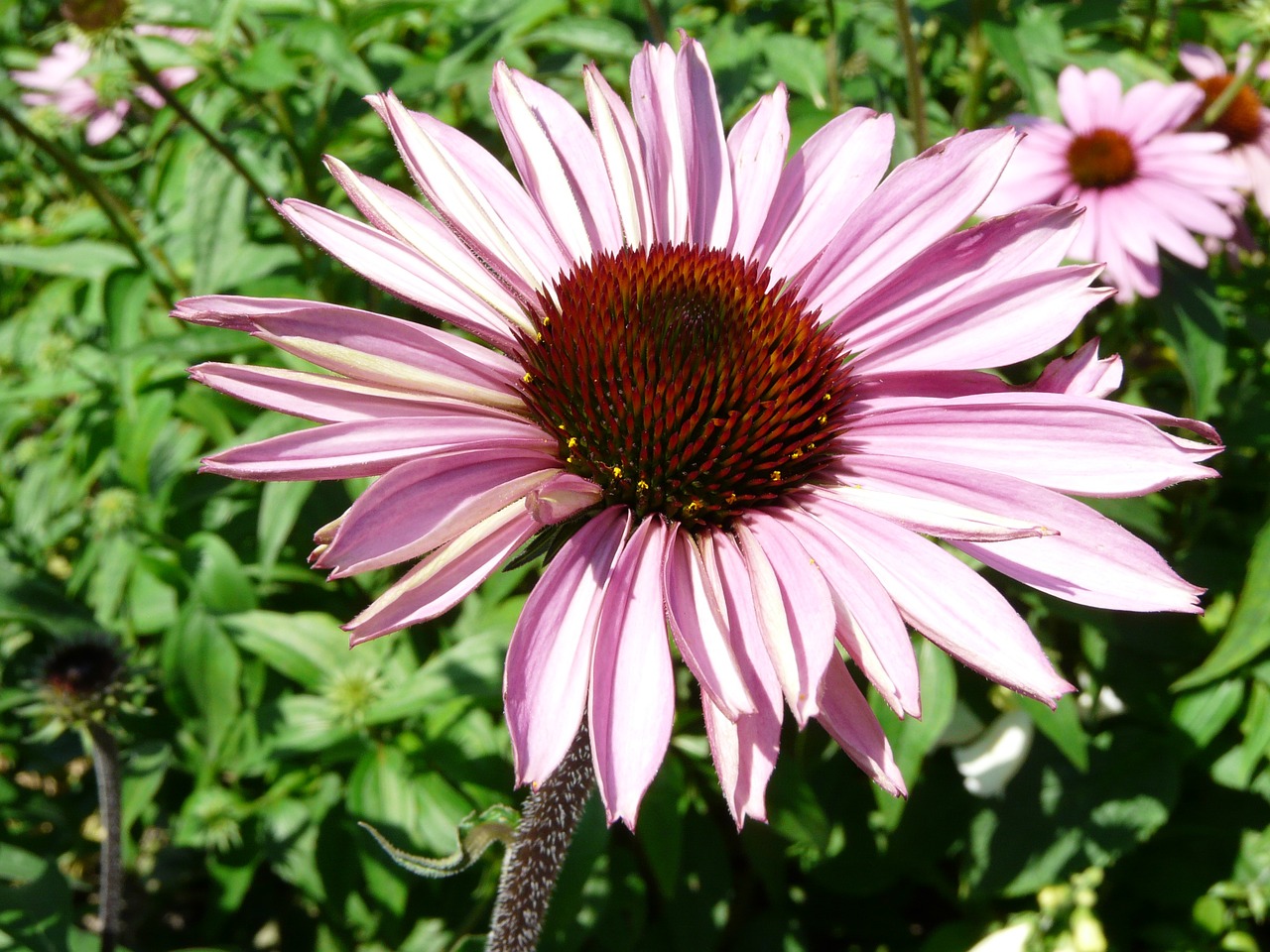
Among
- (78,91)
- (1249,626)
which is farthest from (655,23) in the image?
(78,91)

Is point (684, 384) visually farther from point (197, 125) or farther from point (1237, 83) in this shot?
point (1237, 83)

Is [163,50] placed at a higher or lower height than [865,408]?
higher

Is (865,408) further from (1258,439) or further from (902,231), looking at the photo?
(1258,439)

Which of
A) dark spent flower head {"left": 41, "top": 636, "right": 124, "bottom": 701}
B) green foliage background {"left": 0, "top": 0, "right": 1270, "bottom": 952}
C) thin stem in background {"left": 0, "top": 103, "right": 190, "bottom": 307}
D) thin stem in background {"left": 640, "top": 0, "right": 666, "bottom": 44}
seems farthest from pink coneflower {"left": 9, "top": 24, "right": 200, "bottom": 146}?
dark spent flower head {"left": 41, "top": 636, "right": 124, "bottom": 701}

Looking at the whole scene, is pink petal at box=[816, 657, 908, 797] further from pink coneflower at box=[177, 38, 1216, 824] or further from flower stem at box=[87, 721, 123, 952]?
flower stem at box=[87, 721, 123, 952]

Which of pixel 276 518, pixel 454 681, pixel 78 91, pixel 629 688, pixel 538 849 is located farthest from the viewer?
pixel 78 91

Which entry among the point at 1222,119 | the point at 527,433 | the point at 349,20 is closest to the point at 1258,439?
the point at 1222,119

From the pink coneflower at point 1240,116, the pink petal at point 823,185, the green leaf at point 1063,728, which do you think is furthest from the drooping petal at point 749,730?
the pink coneflower at point 1240,116
